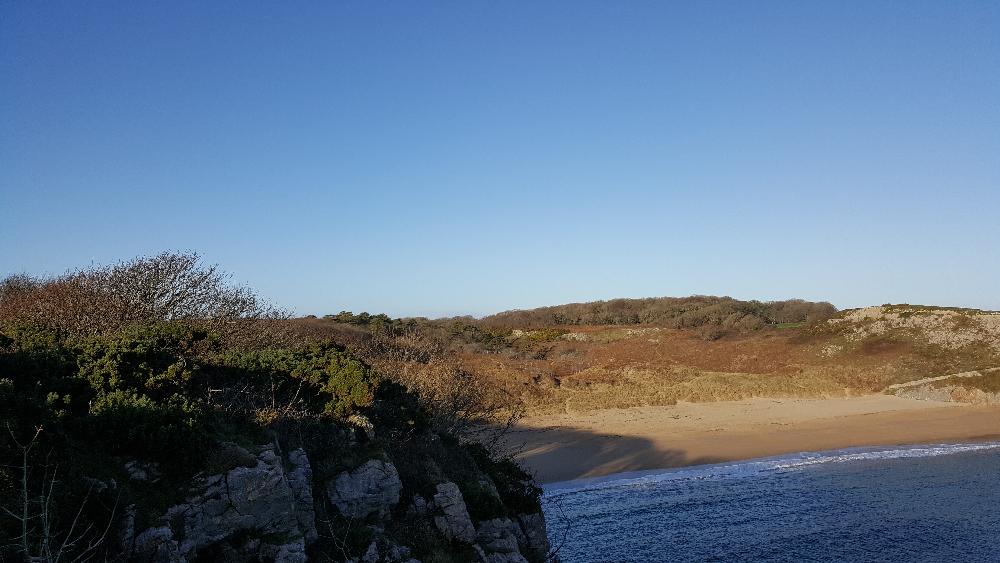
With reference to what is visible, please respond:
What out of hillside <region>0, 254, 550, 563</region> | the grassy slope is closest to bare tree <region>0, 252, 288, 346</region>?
hillside <region>0, 254, 550, 563</region>

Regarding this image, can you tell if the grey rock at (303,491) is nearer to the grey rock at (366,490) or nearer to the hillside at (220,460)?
the hillside at (220,460)

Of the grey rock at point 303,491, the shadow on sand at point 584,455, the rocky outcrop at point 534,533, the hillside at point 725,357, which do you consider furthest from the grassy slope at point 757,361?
the grey rock at point 303,491

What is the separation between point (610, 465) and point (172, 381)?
16.5 m

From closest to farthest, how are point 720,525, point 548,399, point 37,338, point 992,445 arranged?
1. point 37,338
2. point 720,525
3. point 992,445
4. point 548,399

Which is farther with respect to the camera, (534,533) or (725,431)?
(725,431)

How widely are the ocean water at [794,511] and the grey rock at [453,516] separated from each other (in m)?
4.76

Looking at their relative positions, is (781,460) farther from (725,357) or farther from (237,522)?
(237,522)

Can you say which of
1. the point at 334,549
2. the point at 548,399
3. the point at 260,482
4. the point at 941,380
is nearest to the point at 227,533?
the point at 260,482

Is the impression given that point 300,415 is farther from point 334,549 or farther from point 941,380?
point 941,380

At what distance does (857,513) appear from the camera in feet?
56.1

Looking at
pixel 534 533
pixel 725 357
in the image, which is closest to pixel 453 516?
pixel 534 533

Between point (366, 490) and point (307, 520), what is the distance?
1.36 meters

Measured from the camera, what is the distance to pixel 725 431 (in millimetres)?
28359

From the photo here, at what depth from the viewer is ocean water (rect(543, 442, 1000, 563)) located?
14.6 metres
